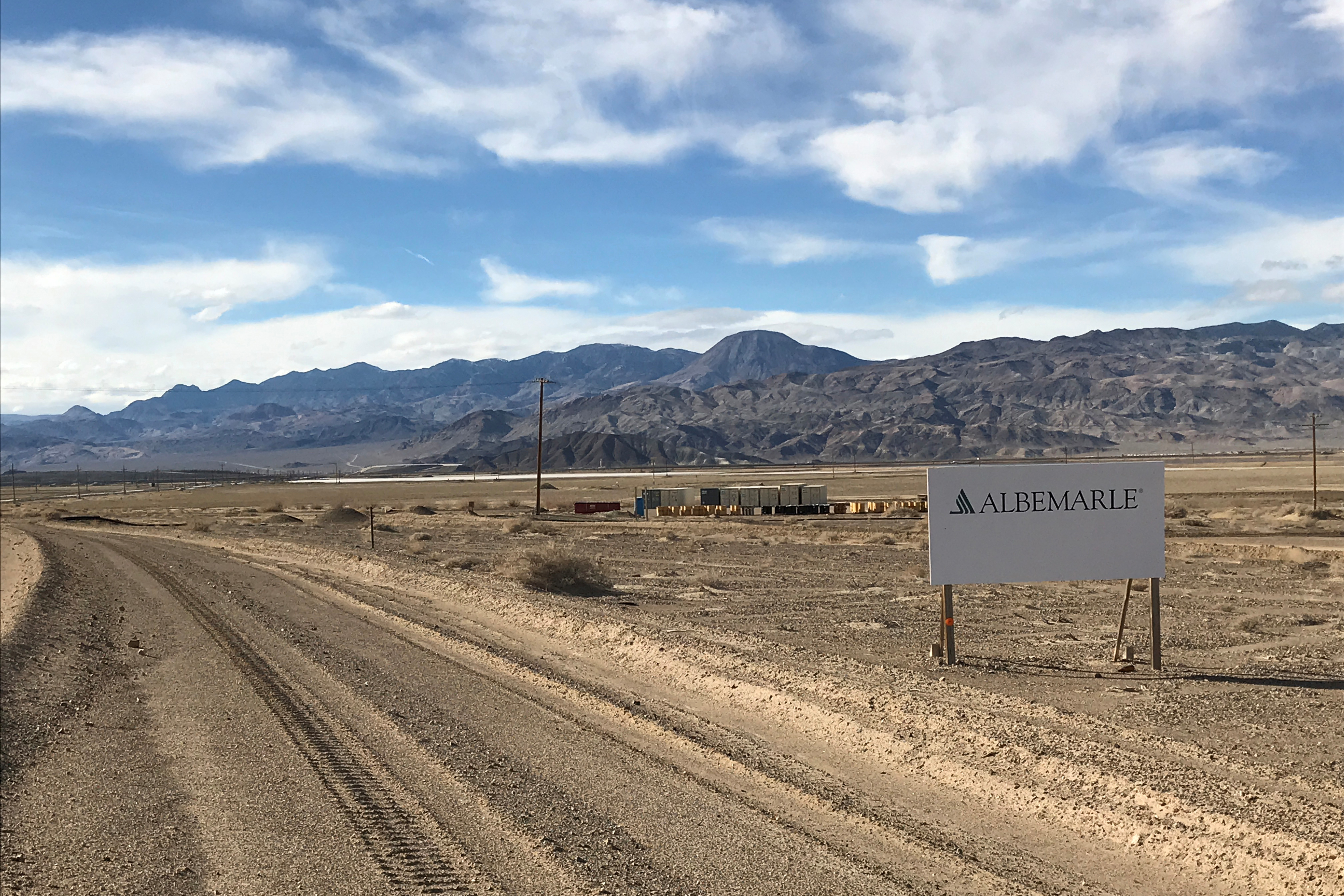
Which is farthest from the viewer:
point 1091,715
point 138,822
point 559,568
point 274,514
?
point 274,514

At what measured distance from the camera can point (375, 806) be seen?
7.64 metres

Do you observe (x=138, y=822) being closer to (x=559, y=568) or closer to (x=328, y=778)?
(x=328, y=778)

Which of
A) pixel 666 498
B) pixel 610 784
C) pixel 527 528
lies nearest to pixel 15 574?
pixel 527 528

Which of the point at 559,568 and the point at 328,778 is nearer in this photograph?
the point at 328,778

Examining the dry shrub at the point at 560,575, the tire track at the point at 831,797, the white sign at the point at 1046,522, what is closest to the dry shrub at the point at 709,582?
the dry shrub at the point at 560,575

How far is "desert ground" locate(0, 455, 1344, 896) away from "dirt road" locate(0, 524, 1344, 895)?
4 cm

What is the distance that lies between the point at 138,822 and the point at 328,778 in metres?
1.41

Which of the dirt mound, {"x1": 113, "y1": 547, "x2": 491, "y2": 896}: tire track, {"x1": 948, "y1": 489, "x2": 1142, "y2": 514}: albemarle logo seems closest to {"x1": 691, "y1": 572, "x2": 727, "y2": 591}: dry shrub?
{"x1": 948, "y1": 489, "x2": 1142, "y2": 514}: albemarle logo

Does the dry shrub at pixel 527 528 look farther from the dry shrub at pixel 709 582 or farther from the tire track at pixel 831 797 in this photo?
the tire track at pixel 831 797

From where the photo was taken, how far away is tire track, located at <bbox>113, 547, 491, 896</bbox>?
6.37 metres

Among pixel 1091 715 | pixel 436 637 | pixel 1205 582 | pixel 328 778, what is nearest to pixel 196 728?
pixel 328 778

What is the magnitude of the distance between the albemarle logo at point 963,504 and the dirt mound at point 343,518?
45.8 metres

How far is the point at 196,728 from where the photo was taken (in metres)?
10.1

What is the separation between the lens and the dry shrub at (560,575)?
21750 mm
